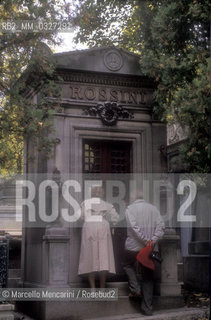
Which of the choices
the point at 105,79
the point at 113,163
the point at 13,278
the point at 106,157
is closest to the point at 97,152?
the point at 106,157

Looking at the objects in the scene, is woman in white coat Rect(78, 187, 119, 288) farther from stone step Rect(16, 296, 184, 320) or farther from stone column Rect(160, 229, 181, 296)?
stone column Rect(160, 229, 181, 296)

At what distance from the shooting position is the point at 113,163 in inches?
465

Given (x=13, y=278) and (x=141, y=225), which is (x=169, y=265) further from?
(x=13, y=278)

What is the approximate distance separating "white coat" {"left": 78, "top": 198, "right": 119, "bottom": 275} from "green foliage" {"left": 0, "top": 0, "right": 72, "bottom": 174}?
4.63 feet

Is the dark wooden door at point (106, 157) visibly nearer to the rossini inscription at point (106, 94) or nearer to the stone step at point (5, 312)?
the rossini inscription at point (106, 94)

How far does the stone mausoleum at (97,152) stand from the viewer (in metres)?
10.1

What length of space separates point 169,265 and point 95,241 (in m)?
1.80

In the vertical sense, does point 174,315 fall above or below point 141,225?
below

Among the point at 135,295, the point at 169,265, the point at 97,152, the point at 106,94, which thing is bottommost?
the point at 135,295

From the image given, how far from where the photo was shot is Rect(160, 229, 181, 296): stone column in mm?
10742

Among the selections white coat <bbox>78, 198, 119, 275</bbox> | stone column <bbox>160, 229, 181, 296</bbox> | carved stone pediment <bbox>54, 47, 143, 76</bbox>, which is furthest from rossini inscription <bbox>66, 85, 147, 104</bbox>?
stone column <bbox>160, 229, 181, 296</bbox>

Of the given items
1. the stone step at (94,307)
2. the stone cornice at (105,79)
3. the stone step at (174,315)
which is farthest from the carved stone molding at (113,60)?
the stone step at (174,315)

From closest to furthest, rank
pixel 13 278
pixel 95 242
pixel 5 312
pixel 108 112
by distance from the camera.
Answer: pixel 5 312, pixel 95 242, pixel 108 112, pixel 13 278

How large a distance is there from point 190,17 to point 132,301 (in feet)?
18.9
